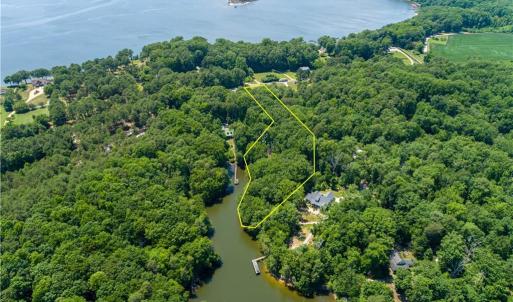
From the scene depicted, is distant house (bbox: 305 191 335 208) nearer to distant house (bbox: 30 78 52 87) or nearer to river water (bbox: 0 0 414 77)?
distant house (bbox: 30 78 52 87)

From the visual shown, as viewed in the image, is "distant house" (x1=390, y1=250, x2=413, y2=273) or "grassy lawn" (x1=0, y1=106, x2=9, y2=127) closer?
"distant house" (x1=390, y1=250, x2=413, y2=273)

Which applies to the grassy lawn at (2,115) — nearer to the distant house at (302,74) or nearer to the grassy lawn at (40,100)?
the grassy lawn at (40,100)

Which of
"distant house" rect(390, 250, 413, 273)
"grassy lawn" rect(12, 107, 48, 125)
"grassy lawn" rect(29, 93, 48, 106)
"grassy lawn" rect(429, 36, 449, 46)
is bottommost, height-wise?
"distant house" rect(390, 250, 413, 273)

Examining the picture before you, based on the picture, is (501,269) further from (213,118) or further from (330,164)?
(213,118)

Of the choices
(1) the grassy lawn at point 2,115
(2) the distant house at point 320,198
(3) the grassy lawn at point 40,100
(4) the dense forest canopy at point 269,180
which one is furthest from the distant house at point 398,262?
(3) the grassy lawn at point 40,100

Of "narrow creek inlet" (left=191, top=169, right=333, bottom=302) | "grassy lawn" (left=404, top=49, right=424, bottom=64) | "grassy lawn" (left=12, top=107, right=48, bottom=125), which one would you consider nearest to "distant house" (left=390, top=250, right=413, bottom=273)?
"narrow creek inlet" (left=191, top=169, right=333, bottom=302)

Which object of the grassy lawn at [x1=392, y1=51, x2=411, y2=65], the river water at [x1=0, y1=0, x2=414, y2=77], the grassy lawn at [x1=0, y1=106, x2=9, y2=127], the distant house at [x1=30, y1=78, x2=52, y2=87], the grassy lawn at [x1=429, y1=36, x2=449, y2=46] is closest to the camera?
the grassy lawn at [x1=0, y1=106, x2=9, y2=127]
